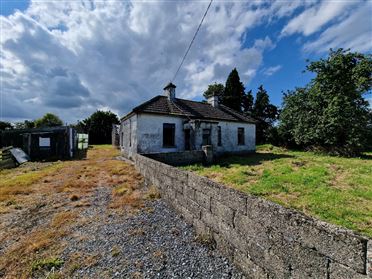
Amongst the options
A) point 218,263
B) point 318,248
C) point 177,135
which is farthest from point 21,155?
point 318,248

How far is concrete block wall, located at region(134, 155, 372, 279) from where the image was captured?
1506mm

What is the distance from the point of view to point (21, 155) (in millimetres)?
14203

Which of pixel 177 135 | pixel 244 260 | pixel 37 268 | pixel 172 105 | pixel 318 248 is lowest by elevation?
pixel 37 268

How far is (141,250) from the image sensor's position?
10.2 ft

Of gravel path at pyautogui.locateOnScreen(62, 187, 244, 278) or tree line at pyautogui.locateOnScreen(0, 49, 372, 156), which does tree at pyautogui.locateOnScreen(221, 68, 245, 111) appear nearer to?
tree line at pyautogui.locateOnScreen(0, 49, 372, 156)

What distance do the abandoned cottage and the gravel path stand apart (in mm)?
8366

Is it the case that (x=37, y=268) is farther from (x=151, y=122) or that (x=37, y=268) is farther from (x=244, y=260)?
(x=151, y=122)

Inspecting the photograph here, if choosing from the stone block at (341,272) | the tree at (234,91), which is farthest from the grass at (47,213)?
the tree at (234,91)

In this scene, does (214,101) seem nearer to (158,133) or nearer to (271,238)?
(158,133)

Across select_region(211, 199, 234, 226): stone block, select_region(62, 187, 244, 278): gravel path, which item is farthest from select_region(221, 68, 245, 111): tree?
select_region(211, 199, 234, 226): stone block

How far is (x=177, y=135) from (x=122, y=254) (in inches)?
438

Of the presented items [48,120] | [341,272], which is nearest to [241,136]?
[341,272]

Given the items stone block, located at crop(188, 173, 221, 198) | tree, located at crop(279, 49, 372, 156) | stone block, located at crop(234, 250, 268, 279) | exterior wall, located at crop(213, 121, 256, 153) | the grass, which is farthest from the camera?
exterior wall, located at crop(213, 121, 256, 153)

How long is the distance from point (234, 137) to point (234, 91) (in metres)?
19.7
